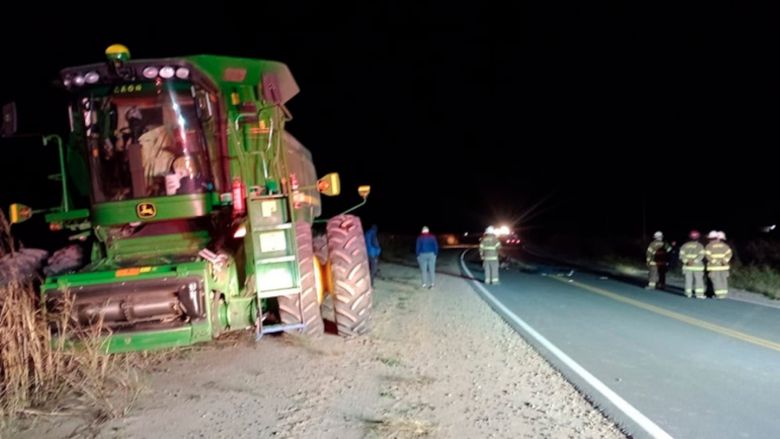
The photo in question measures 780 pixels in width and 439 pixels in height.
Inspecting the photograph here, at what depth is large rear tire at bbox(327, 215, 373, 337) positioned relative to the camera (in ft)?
28.8

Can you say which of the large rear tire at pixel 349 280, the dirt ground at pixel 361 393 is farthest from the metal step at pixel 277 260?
the dirt ground at pixel 361 393

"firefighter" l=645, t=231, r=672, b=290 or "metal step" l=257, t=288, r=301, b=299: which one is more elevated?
"metal step" l=257, t=288, r=301, b=299

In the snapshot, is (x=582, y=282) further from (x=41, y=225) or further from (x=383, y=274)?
(x=41, y=225)

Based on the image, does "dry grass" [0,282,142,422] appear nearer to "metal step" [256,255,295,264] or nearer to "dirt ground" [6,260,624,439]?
"dirt ground" [6,260,624,439]

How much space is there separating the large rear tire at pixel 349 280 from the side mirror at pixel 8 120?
4.31m

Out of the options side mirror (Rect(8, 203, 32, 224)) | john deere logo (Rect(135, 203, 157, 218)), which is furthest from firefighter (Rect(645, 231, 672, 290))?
side mirror (Rect(8, 203, 32, 224))

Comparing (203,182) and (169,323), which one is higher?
(203,182)

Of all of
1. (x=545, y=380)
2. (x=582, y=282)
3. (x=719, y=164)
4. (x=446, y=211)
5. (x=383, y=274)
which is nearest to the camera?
(x=545, y=380)

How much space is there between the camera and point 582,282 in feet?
57.3

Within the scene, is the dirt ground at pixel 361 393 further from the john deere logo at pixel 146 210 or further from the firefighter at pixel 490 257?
the firefighter at pixel 490 257

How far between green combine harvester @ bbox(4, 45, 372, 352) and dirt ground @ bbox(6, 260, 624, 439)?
638 mm

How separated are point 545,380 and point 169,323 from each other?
4.43 metres

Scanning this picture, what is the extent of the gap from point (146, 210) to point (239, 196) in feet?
3.91

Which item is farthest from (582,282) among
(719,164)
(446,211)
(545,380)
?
(446,211)
